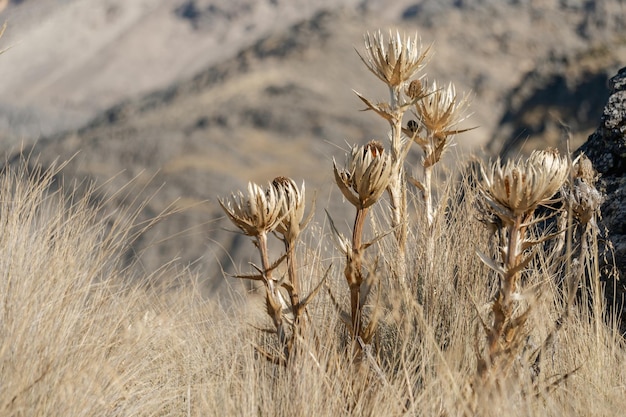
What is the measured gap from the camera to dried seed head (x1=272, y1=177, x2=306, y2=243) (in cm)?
199

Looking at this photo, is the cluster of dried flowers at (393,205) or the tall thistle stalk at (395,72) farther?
the tall thistle stalk at (395,72)

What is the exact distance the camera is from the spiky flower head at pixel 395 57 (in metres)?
2.36

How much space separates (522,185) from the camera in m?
1.80

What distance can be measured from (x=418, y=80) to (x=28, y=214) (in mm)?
1681

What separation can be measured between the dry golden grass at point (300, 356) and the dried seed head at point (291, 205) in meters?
0.33

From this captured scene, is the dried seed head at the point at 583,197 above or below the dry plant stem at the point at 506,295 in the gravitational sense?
above

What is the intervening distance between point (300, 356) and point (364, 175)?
1.85 ft

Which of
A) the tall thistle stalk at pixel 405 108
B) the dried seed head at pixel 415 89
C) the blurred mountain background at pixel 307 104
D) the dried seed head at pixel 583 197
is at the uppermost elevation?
the blurred mountain background at pixel 307 104

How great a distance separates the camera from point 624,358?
2.32 m

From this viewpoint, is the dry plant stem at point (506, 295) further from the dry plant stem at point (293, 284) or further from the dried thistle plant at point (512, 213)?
the dry plant stem at point (293, 284)

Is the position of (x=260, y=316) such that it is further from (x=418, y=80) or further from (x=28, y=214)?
(x=418, y=80)

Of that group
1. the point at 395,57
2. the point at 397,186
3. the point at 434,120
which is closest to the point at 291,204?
the point at 397,186

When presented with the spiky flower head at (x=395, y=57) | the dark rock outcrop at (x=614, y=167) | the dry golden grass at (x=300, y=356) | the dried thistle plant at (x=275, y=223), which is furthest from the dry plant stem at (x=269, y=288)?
the dark rock outcrop at (x=614, y=167)

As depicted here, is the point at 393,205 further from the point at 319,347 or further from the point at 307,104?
the point at 307,104
